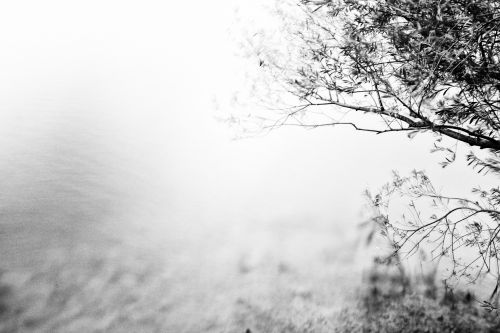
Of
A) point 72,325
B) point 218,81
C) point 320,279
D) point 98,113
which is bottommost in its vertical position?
point 72,325

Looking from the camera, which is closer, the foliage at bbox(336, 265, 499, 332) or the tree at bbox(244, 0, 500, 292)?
the tree at bbox(244, 0, 500, 292)

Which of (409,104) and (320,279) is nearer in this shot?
(409,104)

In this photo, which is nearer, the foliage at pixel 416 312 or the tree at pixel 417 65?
the tree at pixel 417 65

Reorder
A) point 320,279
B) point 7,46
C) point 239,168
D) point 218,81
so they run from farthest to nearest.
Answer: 1. point 7,46
2. point 218,81
3. point 239,168
4. point 320,279

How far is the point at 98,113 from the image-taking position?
9.09 meters

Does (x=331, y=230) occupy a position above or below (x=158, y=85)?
below

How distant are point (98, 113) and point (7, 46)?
7.14 m

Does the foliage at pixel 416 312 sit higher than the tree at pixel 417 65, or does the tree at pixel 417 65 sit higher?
the tree at pixel 417 65

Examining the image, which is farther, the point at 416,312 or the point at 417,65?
the point at 416,312

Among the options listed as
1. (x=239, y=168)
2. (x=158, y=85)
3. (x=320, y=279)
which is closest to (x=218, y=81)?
(x=158, y=85)

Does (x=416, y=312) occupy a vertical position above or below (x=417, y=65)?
below

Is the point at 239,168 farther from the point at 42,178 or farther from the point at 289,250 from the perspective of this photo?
the point at 42,178

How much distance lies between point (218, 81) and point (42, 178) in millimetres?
6514

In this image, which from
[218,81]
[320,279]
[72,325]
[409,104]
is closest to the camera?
[409,104]
